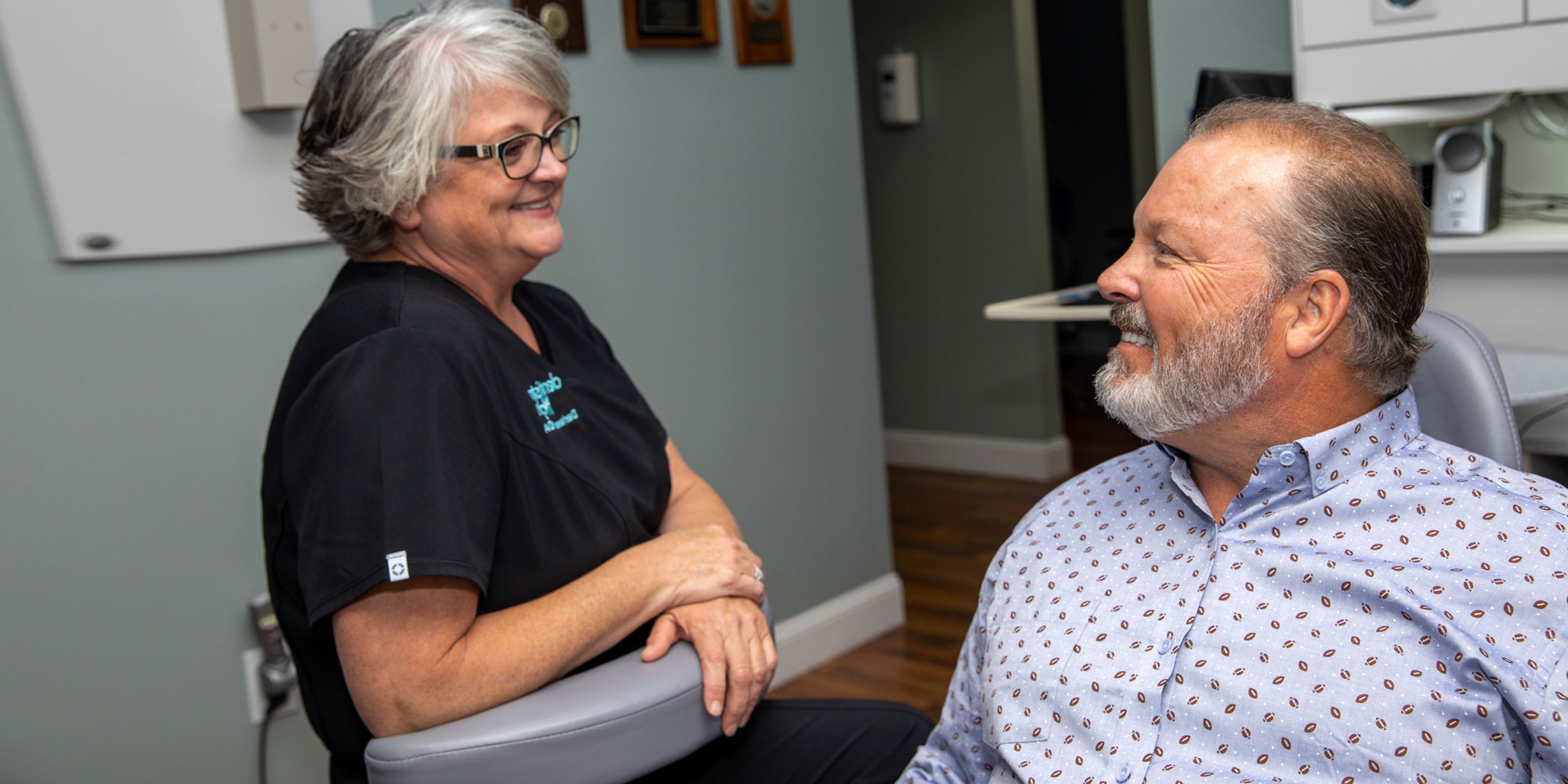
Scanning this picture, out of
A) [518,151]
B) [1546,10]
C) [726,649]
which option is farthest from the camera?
[1546,10]

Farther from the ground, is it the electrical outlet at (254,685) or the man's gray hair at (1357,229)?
the man's gray hair at (1357,229)

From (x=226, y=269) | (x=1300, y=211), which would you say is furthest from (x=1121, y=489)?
(x=226, y=269)

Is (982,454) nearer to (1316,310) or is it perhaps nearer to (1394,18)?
(1394,18)

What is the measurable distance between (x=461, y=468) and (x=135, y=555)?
0.92 meters

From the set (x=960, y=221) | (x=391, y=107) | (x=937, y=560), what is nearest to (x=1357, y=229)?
(x=391, y=107)

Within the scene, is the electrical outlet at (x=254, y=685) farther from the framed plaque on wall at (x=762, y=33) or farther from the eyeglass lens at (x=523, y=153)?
the framed plaque on wall at (x=762, y=33)

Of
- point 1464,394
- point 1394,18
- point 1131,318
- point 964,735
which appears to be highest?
point 1394,18

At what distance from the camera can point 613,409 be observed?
5.01 ft

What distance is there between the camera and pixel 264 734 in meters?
1.97

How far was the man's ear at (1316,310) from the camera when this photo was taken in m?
1.13

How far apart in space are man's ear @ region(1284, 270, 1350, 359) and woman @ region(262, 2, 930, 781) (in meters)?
0.67

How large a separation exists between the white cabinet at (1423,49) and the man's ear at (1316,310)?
148cm

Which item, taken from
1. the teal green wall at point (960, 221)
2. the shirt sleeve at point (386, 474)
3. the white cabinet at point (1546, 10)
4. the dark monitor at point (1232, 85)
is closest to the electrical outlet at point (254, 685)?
the shirt sleeve at point (386, 474)

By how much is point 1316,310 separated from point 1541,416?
2.18 feet
